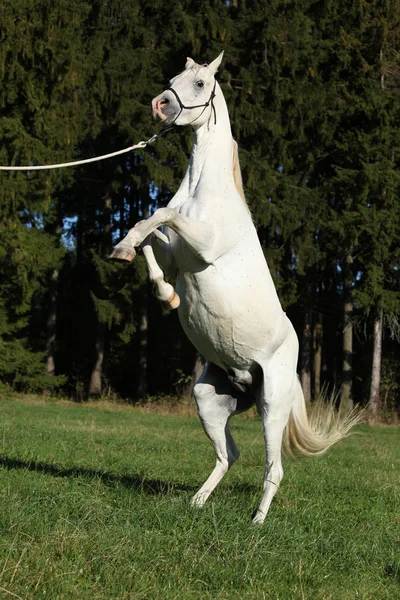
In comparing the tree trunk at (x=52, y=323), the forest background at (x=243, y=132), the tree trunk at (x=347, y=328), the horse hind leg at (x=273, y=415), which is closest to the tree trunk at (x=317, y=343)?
the forest background at (x=243, y=132)

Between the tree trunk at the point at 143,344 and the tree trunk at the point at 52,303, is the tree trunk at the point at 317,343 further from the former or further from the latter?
the tree trunk at the point at 52,303

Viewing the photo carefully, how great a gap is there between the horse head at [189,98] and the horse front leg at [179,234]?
72 centimetres

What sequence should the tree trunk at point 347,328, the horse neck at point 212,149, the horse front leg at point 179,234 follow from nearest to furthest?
the horse front leg at point 179,234 < the horse neck at point 212,149 < the tree trunk at point 347,328

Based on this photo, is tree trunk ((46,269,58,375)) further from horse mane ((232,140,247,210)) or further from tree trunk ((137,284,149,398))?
horse mane ((232,140,247,210))

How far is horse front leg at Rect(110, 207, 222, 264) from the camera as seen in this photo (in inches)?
160

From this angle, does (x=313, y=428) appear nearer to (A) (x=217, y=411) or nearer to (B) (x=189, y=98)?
(A) (x=217, y=411)

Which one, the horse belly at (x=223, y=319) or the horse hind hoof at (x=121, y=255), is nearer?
the horse hind hoof at (x=121, y=255)

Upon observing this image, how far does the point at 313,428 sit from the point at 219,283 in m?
1.81

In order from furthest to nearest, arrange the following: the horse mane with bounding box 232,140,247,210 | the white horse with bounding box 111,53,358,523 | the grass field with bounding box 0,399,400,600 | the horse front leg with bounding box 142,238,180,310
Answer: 1. the horse mane with bounding box 232,140,247,210
2. the white horse with bounding box 111,53,358,523
3. the horse front leg with bounding box 142,238,180,310
4. the grass field with bounding box 0,399,400,600

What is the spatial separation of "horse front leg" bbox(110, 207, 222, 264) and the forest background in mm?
15200

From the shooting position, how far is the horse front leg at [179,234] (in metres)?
4.06

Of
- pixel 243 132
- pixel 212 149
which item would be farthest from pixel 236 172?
pixel 243 132

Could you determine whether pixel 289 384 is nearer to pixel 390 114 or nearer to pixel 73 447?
pixel 73 447

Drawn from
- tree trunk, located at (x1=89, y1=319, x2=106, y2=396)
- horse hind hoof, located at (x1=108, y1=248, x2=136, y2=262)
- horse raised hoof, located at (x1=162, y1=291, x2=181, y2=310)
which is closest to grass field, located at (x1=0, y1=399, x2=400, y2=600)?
horse raised hoof, located at (x1=162, y1=291, x2=181, y2=310)
